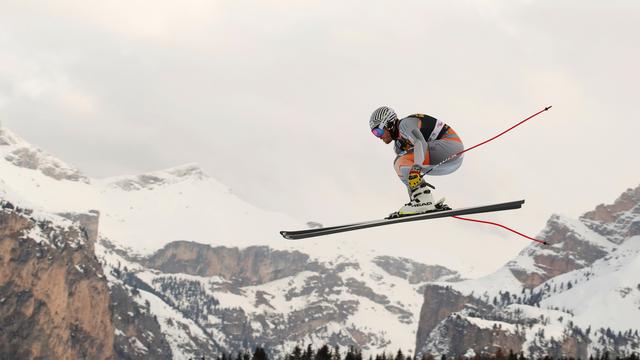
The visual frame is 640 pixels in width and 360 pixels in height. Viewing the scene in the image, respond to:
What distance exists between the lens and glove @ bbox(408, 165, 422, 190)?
1814 centimetres

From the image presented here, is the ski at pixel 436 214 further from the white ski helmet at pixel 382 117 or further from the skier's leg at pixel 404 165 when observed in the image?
the white ski helmet at pixel 382 117

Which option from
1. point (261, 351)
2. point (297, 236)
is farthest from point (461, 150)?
point (261, 351)

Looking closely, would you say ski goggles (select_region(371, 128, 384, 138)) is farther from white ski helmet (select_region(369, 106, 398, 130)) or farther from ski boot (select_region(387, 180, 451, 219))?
ski boot (select_region(387, 180, 451, 219))

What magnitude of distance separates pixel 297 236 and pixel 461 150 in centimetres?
395

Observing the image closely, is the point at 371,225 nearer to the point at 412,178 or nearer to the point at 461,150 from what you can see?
the point at 412,178

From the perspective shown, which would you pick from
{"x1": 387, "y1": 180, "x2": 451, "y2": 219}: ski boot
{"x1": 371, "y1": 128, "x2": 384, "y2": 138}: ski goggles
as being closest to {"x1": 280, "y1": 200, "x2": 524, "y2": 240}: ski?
{"x1": 387, "y1": 180, "x2": 451, "y2": 219}: ski boot

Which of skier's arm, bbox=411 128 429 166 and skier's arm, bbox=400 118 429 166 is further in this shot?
skier's arm, bbox=411 128 429 166

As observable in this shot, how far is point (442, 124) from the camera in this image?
1820cm

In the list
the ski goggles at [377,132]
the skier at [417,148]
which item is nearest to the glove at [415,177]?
the skier at [417,148]

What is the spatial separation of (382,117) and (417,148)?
1070mm

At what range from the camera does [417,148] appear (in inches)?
708

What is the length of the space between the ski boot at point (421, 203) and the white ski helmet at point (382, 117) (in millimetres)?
1511

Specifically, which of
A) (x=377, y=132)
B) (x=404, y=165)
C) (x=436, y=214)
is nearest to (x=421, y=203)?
(x=436, y=214)

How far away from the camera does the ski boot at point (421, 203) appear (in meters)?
17.9
